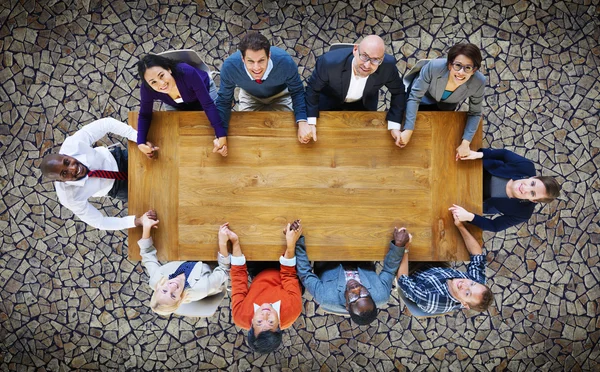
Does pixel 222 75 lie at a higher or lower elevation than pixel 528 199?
higher

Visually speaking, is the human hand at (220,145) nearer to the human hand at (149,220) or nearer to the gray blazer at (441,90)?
the human hand at (149,220)

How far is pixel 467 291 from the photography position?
259cm

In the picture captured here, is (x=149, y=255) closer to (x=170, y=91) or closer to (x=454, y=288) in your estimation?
(x=170, y=91)

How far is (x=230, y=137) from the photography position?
266 cm

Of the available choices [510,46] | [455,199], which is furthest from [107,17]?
[510,46]

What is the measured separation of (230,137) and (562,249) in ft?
9.79

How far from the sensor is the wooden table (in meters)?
2.65

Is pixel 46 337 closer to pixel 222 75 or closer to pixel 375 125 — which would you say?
pixel 222 75

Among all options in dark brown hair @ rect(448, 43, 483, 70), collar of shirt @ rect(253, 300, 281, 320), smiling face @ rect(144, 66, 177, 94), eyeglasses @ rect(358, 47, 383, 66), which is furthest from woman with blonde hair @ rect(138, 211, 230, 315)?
dark brown hair @ rect(448, 43, 483, 70)

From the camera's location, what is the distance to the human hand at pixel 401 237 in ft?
8.46

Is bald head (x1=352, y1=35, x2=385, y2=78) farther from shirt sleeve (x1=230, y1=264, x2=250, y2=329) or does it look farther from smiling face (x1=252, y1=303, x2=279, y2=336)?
smiling face (x1=252, y1=303, x2=279, y2=336)

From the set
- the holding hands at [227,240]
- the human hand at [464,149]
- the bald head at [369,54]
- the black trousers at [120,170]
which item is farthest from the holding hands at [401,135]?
the black trousers at [120,170]

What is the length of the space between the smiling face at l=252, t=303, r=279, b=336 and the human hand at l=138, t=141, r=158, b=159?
1157 mm

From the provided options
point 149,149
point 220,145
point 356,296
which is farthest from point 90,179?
point 356,296
